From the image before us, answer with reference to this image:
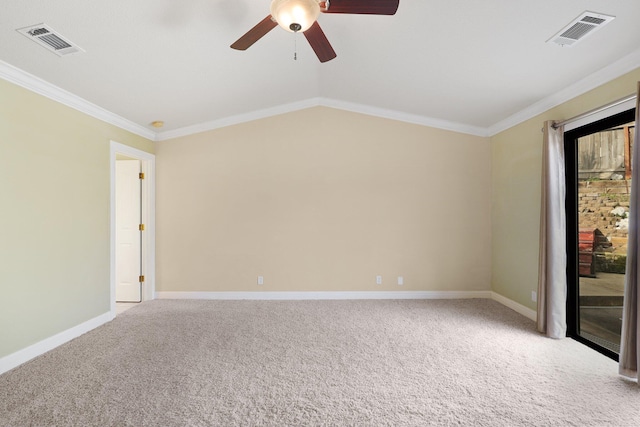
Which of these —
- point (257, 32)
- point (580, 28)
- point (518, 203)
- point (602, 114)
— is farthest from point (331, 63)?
point (518, 203)

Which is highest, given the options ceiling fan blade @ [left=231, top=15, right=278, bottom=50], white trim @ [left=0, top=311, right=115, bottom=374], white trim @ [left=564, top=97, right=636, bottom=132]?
ceiling fan blade @ [left=231, top=15, right=278, bottom=50]

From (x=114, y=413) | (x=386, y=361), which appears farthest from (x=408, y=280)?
(x=114, y=413)

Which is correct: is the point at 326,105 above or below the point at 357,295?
above

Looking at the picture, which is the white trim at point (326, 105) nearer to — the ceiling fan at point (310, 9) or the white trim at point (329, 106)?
the white trim at point (329, 106)

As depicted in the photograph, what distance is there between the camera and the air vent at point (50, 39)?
2.15m

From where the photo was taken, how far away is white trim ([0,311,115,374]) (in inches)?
98.0

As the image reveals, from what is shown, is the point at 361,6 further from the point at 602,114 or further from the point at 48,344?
the point at 48,344

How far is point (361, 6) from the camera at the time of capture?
1.71 metres

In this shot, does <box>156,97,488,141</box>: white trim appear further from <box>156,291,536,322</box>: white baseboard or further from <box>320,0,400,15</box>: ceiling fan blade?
<box>320,0,400,15</box>: ceiling fan blade

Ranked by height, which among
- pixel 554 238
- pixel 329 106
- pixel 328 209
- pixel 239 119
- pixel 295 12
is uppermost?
pixel 329 106

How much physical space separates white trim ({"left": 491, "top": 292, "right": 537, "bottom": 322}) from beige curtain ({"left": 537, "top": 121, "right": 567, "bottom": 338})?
0.50m

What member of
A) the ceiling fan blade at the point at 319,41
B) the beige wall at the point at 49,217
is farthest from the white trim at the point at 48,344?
the ceiling fan blade at the point at 319,41

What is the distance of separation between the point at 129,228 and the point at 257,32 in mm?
3845

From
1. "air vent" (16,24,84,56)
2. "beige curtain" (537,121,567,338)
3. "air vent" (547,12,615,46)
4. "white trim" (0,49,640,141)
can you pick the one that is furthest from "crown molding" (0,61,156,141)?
"beige curtain" (537,121,567,338)
